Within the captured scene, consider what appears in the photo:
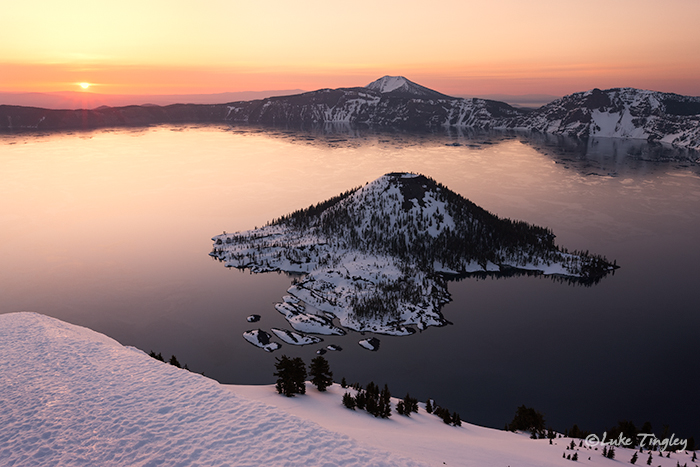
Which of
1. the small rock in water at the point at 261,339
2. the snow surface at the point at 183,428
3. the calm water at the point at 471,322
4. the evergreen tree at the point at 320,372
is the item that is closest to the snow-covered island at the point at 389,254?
the calm water at the point at 471,322

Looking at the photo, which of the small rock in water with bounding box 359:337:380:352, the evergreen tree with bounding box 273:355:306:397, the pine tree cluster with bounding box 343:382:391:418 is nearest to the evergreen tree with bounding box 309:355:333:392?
the evergreen tree with bounding box 273:355:306:397

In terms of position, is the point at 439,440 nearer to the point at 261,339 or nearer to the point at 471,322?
the point at 261,339

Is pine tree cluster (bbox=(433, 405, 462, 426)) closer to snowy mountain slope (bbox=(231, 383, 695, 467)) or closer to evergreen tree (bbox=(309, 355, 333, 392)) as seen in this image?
snowy mountain slope (bbox=(231, 383, 695, 467))

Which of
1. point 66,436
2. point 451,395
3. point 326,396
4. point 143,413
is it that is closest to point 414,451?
point 326,396

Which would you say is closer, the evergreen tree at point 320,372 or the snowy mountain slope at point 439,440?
the snowy mountain slope at point 439,440

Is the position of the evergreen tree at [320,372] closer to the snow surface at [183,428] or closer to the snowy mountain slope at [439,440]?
the snowy mountain slope at [439,440]

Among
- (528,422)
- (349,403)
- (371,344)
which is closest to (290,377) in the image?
(349,403)

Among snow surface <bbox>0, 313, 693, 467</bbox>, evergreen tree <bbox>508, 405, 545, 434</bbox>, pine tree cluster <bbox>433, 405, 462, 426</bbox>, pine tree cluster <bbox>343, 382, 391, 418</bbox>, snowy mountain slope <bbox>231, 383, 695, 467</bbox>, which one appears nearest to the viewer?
snow surface <bbox>0, 313, 693, 467</bbox>
